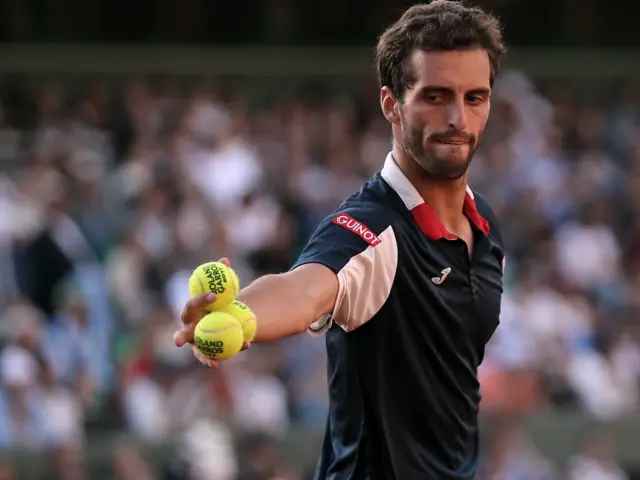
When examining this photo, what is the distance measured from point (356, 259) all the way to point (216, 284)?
591mm

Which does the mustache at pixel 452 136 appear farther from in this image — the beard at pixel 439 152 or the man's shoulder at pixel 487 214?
the man's shoulder at pixel 487 214

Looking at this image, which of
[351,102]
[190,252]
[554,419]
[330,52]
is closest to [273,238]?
[190,252]

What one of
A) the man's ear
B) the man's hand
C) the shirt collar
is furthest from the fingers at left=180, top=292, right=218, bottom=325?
the man's ear

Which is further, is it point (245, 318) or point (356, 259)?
point (356, 259)

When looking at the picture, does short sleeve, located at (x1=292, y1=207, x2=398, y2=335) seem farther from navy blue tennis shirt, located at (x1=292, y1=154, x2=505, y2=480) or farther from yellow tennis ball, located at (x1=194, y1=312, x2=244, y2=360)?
yellow tennis ball, located at (x1=194, y1=312, x2=244, y2=360)

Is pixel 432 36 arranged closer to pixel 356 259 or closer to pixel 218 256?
pixel 356 259

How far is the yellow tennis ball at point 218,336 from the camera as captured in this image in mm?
3199

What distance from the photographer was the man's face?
3.87 meters

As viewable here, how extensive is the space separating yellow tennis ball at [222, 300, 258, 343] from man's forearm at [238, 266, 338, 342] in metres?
0.05

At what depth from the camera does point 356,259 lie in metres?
3.71

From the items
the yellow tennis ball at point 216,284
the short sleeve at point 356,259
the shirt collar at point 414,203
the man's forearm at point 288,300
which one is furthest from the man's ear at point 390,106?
the yellow tennis ball at point 216,284

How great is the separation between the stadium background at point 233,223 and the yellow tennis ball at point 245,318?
5831mm

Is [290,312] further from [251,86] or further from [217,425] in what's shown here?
[251,86]

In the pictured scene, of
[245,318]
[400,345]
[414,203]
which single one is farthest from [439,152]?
[245,318]
